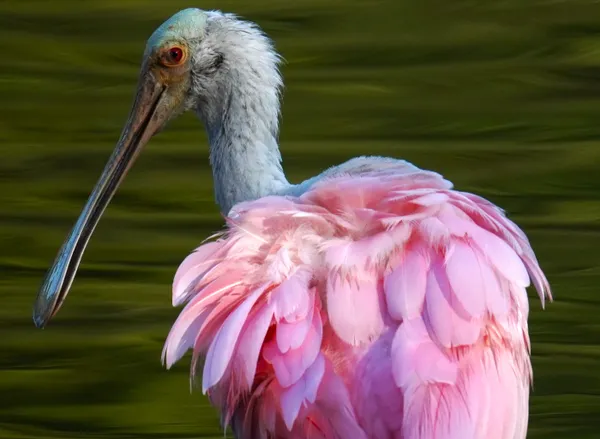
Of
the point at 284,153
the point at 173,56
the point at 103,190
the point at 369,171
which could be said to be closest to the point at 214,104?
the point at 173,56

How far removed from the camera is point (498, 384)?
203 inches

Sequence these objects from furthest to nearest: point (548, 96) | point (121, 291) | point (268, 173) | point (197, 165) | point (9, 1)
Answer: point (9, 1), point (548, 96), point (197, 165), point (121, 291), point (268, 173)

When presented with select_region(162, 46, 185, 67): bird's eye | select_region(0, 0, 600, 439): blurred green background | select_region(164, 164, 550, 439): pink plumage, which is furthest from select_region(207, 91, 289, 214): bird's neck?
select_region(0, 0, 600, 439): blurred green background

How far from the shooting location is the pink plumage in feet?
16.2

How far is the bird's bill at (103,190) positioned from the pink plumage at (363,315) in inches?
52.4

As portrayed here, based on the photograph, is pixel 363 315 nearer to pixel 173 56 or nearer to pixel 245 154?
pixel 245 154

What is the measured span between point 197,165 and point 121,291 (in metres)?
2.12

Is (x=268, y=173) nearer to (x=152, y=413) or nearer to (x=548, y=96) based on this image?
(x=152, y=413)

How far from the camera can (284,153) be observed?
34.7 feet

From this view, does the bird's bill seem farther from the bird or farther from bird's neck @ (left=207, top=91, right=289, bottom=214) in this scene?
the bird

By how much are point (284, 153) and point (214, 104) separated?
407cm

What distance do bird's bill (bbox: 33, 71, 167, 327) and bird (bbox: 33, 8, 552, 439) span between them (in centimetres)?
119

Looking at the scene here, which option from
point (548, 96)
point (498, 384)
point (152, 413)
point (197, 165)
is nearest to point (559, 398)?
point (152, 413)

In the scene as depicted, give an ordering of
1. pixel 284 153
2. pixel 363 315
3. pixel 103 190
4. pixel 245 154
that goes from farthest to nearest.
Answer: pixel 284 153
pixel 103 190
pixel 245 154
pixel 363 315
